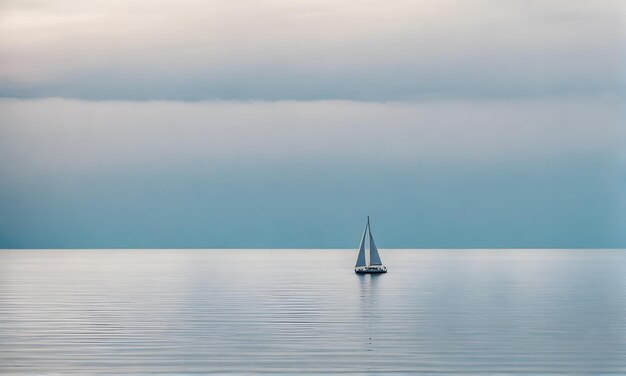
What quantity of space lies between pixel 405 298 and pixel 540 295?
14753 mm

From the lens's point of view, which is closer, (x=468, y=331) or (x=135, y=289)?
(x=468, y=331)

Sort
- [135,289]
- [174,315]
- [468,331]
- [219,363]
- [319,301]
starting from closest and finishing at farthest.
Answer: [219,363] → [468,331] → [174,315] → [319,301] → [135,289]

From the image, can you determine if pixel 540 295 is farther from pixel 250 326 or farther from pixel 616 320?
Result: pixel 250 326

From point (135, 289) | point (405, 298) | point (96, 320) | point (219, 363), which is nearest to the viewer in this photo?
point (219, 363)

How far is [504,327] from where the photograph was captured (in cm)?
6750

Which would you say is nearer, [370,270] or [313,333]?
[313,333]

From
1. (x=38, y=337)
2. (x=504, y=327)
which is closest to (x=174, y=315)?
(x=38, y=337)

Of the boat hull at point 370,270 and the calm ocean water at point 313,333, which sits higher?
the boat hull at point 370,270

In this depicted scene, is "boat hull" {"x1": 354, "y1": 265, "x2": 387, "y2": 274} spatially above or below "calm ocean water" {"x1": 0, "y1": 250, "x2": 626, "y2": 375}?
above

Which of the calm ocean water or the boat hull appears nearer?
the calm ocean water

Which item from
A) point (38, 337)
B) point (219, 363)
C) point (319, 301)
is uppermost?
point (319, 301)

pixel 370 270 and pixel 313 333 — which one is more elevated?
pixel 370 270

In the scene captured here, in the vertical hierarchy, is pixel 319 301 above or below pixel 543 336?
above

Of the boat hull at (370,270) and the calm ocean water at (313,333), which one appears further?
the boat hull at (370,270)
